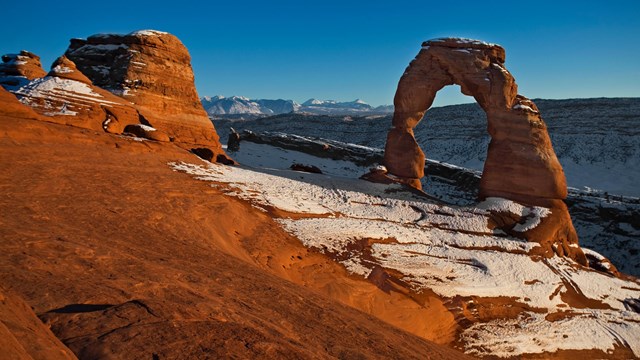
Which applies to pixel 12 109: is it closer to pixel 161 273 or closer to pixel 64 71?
pixel 64 71

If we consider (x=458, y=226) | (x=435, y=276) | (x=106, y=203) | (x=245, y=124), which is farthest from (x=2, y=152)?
(x=245, y=124)

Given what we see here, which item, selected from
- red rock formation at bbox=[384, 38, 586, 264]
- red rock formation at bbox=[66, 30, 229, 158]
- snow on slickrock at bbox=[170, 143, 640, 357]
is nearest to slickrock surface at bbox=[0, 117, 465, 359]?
snow on slickrock at bbox=[170, 143, 640, 357]

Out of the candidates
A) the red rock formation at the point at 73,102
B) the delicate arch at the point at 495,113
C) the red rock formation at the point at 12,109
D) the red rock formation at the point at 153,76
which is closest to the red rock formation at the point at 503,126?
the delicate arch at the point at 495,113

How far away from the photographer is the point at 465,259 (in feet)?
40.0

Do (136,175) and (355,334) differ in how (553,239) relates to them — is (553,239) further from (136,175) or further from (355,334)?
(136,175)

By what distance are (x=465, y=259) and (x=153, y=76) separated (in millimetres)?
18499

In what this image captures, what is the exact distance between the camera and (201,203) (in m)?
10.8

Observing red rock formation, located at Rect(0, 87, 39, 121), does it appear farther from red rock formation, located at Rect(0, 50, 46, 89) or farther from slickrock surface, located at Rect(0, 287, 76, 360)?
slickrock surface, located at Rect(0, 287, 76, 360)

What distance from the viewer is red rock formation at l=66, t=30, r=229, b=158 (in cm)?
2041

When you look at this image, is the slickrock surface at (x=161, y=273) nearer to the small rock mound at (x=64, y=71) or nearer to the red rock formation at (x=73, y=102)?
the red rock formation at (x=73, y=102)

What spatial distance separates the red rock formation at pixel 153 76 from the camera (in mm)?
20406

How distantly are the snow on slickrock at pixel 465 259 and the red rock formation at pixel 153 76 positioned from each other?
677 cm

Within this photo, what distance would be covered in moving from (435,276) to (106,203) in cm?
870

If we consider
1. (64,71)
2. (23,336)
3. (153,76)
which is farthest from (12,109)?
(23,336)
